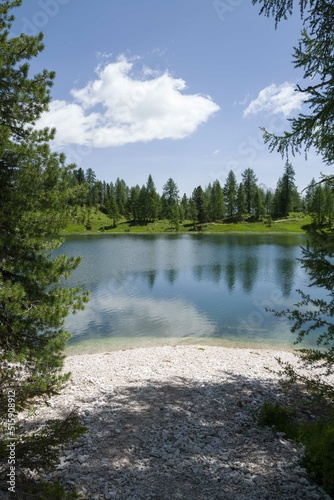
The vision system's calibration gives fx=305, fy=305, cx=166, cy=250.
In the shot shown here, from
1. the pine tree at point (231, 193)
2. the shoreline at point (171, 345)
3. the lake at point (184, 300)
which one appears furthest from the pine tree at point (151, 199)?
the shoreline at point (171, 345)

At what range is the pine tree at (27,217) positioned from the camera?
909 cm

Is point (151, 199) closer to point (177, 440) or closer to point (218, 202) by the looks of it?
point (218, 202)

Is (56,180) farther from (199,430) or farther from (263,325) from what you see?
(263,325)

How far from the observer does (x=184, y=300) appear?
34562mm

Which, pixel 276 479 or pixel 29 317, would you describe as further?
pixel 29 317

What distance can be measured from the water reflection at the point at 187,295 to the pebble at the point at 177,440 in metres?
10.0

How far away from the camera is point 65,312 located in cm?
998

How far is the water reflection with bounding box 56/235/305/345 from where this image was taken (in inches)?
1014

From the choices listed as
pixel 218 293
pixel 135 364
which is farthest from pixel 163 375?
pixel 218 293

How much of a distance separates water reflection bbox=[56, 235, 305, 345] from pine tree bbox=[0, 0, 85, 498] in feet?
46.5

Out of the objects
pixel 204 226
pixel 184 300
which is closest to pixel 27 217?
pixel 184 300

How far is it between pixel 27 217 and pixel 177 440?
26.1 ft

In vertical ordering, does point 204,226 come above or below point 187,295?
above

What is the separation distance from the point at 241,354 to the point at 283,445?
11104 millimetres
